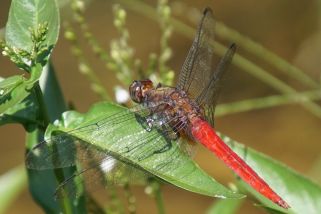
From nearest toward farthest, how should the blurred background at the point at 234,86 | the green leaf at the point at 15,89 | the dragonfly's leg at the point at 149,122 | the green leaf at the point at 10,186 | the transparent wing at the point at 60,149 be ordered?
the green leaf at the point at 15,89 < the transparent wing at the point at 60,149 < the dragonfly's leg at the point at 149,122 < the green leaf at the point at 10,186 < the blurred background at the point at 234,86

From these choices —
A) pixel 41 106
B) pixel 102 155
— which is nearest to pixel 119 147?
pixel 102 155

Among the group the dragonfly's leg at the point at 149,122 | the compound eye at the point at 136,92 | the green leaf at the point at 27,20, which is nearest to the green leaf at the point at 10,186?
the compound eye at the point at 136,92

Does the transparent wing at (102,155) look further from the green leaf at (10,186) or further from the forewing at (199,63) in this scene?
the green leaf at (10,186)

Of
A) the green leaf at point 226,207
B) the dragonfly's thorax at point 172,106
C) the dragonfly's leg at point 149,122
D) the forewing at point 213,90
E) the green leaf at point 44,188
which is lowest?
the green leaf at point 44,188

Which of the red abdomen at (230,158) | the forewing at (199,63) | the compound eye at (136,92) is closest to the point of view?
the red abdomen at (230,158)

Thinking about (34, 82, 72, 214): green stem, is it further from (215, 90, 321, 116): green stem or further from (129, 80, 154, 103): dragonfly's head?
(215, 90, 321, 116): green stem

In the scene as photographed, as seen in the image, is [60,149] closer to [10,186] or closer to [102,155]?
[102,155]

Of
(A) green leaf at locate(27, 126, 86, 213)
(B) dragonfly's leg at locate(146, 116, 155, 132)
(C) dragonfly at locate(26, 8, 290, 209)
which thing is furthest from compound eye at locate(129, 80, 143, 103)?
(A) green leaf at locate(27, 126, 86, 213)
